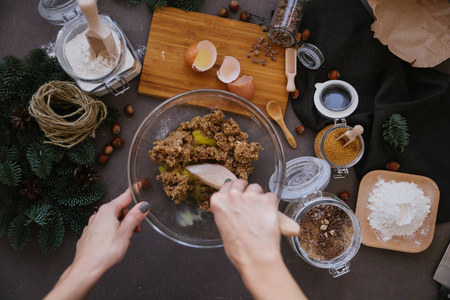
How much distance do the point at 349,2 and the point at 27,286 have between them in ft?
6.38

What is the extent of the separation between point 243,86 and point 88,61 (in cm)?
66

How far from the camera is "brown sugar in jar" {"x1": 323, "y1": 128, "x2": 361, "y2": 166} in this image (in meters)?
1.52

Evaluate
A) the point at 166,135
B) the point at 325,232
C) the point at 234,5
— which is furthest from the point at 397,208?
the point at 234,5

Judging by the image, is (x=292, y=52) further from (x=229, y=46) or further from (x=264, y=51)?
(x=229, y=46)

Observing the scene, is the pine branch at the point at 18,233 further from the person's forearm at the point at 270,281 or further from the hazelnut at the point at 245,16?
the hazelnut at the point at 245,16

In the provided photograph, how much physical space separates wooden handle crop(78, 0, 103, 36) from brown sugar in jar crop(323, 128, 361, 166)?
1.05m

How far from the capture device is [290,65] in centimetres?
155

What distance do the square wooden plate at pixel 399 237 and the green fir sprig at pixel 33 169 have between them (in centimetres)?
117

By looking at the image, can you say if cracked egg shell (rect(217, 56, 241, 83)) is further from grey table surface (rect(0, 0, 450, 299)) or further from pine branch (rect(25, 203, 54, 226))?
pine branch (rect(25, 203, 54, 226))

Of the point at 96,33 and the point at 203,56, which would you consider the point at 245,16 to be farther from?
the point at 96,33

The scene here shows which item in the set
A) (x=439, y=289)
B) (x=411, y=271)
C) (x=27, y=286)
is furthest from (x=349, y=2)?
(x=27, y=286)

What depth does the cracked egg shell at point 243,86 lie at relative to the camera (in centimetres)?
146

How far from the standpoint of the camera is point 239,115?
1.41m

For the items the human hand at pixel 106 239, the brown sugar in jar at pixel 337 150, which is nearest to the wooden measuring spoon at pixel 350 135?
the brown sugar in jar at pixel 337 150
